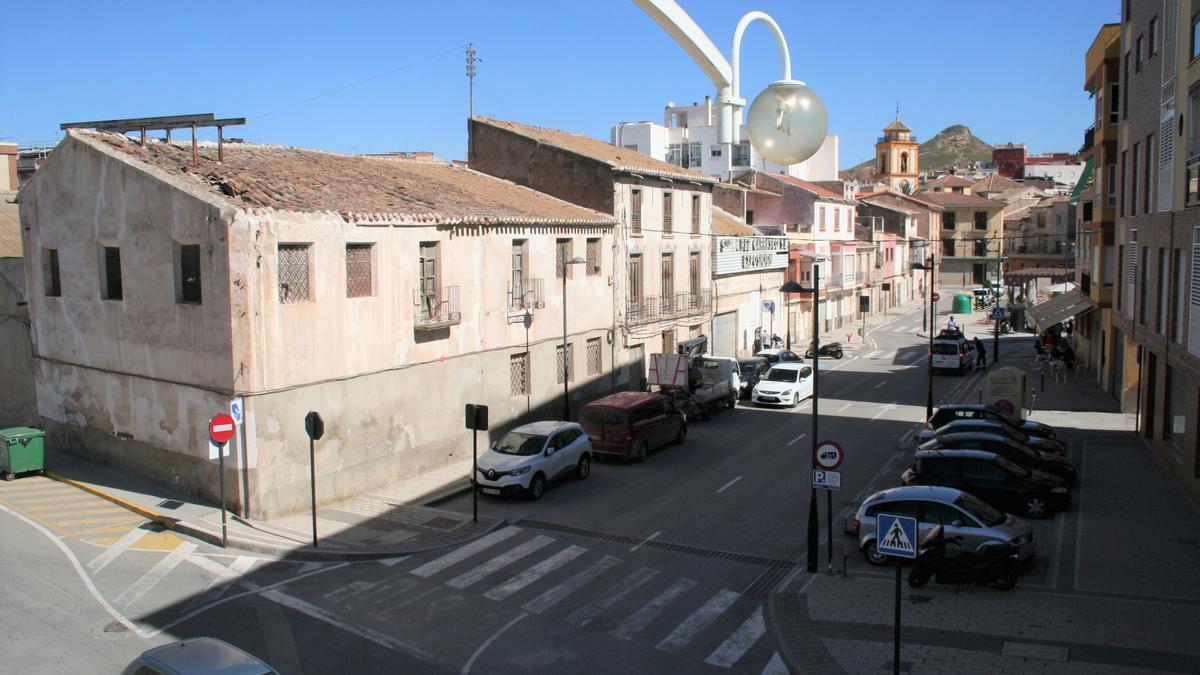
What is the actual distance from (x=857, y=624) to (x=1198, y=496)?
1087 cm

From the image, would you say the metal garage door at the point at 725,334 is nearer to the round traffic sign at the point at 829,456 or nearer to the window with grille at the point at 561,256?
the window with grille at the point at 561,256

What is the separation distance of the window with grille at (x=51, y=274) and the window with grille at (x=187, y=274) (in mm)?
6175

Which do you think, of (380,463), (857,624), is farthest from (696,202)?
(857,624)

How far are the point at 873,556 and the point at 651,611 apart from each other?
15.5 ft

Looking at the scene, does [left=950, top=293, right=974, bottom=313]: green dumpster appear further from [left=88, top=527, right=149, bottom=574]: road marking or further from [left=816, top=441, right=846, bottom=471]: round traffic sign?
[left=88, top=527, right=149, bottom=574]: road marking

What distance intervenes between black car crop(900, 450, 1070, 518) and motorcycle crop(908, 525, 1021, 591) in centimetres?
403

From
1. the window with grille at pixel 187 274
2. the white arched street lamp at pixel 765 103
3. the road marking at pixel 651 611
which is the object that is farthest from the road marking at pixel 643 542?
the white arched street lamp at pixel 765 103

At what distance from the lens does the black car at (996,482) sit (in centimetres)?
1991

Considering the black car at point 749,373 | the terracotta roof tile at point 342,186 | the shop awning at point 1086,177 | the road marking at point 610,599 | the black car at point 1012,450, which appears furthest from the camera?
the shop awning at point 1086,177

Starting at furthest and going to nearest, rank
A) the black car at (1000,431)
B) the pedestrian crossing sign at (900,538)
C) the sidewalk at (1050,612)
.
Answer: the black car at (1000,431) → the sidewalk at (1050,612) → the pedestrian crossing sign at (900,538)

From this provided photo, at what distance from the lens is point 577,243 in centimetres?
3134

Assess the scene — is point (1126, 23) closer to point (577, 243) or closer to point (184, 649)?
point (577, 243)

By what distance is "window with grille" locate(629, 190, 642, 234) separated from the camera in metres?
34.7

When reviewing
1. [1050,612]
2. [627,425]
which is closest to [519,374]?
[627,425]
